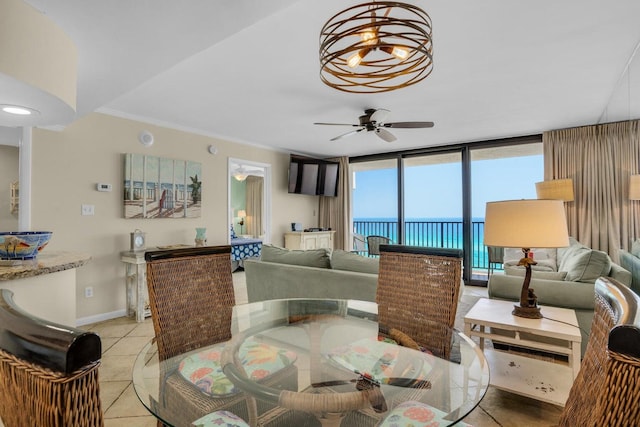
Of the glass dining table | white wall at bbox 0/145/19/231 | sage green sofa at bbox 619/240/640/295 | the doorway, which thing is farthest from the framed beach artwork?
sage green sofa at bbox 619/240/640/295

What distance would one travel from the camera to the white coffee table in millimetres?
1812

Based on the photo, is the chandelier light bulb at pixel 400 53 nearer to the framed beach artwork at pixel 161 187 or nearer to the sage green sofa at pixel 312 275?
the sage green sofa at pixel 312 275

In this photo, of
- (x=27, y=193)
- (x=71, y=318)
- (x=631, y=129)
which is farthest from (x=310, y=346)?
(x=631, y=129)

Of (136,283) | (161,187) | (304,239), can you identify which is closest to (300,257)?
(136,283)

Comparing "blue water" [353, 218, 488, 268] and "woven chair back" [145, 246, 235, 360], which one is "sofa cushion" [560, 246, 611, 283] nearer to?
"woven chair back" [145, 246, 235, 360]

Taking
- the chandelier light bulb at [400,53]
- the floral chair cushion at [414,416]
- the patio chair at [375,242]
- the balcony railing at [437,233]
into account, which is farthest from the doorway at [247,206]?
the floral chair cushion at [414,416]

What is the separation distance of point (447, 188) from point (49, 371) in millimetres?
6650

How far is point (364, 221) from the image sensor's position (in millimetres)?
8039

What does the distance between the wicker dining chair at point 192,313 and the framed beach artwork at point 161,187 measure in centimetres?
265

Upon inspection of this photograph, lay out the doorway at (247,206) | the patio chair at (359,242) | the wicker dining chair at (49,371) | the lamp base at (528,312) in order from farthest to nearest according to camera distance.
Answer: the doorway at (247,206), the patio chair at (359,242), the lamp base at (528,312), the wicker dining chair at (49,371)

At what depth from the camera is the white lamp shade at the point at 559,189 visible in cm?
439

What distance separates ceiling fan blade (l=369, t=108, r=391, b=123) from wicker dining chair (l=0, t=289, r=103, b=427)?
3784mm

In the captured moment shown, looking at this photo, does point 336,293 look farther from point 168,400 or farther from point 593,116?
point 593,116

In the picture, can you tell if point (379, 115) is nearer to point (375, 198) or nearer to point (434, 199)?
point (434, 199)
